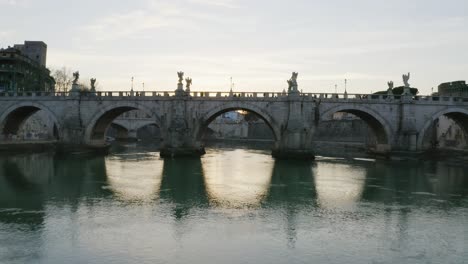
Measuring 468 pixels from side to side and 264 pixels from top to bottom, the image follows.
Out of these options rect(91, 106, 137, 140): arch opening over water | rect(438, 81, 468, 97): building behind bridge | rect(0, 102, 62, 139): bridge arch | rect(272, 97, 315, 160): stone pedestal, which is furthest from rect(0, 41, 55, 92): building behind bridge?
rect(438, 81, 468, 97): building behind bridge

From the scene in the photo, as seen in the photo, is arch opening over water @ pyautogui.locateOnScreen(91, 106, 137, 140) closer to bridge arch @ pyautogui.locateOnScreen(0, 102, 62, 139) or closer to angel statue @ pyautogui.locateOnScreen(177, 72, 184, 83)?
bridge arch @ pyautogui.locateOnScreen(0, 102, 62, 139)

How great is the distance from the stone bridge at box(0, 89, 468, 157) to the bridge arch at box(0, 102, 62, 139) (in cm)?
110

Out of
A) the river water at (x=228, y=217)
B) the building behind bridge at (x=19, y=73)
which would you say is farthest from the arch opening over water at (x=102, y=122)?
the building behind bridge at (x=19, y=73)

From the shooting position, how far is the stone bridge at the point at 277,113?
43.1 meters

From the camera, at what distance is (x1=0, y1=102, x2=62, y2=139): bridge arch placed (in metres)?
48.1

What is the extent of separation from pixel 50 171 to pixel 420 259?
86.5ft

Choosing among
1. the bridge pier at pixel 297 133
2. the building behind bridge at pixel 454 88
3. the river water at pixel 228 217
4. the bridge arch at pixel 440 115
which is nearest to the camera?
the river water at pixel 228 217

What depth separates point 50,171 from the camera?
102 ft

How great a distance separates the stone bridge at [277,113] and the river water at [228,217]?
1204cm

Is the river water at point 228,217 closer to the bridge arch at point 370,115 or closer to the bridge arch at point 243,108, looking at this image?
the bridge arch at point 243,108

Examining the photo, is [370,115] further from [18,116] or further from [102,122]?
[18,116]

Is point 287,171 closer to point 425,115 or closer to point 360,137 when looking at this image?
point 425,115

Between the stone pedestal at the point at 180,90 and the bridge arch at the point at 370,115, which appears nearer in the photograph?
the bridge arch at the point at 370,115

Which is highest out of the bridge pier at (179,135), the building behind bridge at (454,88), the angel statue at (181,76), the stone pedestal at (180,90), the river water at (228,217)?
the building behind bridge at (454,88)
